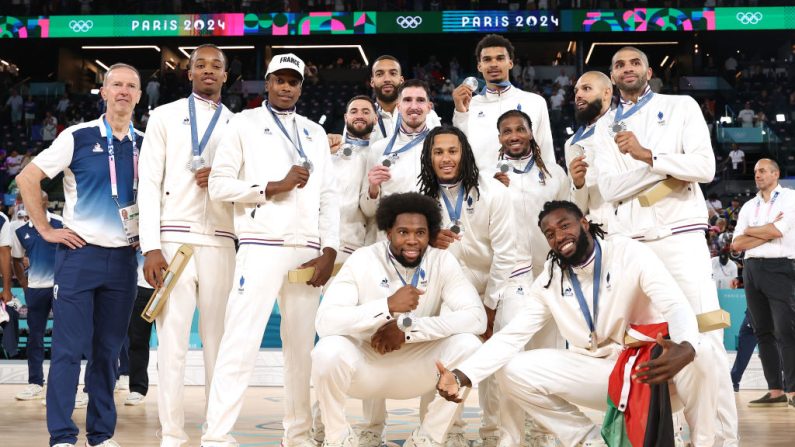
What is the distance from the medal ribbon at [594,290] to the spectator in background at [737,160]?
14.6 meters

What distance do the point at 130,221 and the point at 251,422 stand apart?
2.19 meters

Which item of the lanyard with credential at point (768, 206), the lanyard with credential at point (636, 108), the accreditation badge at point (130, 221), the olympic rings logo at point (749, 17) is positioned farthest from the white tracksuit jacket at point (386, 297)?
the olympic rings logo at point (749, 17)

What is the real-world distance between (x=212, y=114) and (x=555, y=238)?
2.26m

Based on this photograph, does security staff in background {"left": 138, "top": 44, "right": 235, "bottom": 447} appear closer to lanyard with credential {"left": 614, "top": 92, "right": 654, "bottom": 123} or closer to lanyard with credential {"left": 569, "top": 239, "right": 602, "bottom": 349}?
lanyard with credential {"left": 569, "top": 239, "right": 602, "bottom": 349}

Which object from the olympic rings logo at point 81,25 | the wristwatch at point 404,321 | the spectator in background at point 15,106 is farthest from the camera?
the olympic rings logo at point 81,25

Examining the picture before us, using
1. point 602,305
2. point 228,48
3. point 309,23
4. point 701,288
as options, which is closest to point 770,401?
point 701,288

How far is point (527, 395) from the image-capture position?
4465 millimetres

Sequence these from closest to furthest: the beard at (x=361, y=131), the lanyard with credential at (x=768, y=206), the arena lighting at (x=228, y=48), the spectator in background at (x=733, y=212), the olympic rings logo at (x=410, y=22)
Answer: the beard at (x=361, y=131) → the lanyard with credential at (x=768, y=206) → the spectator in background at (x=733, y=212) → the olympic rings logo at (x=410, y=22) → the arena lighting at (x=228, y=48)

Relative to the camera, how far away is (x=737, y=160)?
58.7 ft

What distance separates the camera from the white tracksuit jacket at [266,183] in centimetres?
472

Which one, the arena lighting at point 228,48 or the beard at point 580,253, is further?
the arena lighting at point 228,48

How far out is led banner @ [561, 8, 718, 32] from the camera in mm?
24484

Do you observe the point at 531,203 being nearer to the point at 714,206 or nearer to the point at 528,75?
the point at 714,206

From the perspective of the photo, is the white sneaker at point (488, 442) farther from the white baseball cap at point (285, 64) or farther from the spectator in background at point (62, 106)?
the spectator in background at point (62, 106)
